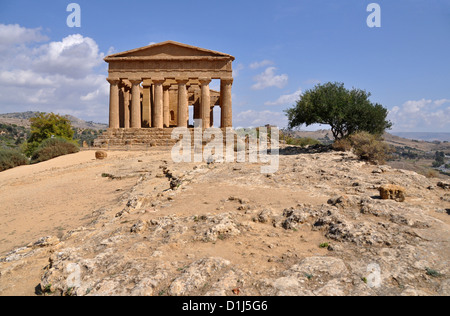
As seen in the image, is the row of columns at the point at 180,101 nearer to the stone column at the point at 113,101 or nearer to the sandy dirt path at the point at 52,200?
the stone column at the point at 113,101

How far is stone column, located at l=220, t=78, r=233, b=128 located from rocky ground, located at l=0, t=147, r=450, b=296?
19844 mm

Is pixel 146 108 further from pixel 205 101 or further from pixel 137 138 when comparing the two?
pixel 205 101

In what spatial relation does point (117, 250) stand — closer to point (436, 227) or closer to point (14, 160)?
point (436, 227)

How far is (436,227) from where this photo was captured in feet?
17.1

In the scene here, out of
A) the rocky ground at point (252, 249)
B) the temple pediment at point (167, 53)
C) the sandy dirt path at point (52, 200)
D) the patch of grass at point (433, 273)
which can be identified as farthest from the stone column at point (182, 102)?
the patch of grass at point (433, 273)

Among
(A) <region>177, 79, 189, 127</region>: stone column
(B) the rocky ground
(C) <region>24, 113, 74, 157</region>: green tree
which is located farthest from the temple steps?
(B) the rocky ground

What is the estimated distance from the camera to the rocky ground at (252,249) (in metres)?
3.68

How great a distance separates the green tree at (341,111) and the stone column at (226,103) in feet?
23.7

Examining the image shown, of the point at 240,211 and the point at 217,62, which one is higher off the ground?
the point at 217,62

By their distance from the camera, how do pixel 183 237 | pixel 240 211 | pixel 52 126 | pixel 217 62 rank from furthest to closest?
pixel 52 126
pixel 217 62
pixel 240 211
pixel 183 237

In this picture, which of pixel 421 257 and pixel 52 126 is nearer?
pixel 421 257

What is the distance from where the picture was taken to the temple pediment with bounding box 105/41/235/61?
27.1 meters

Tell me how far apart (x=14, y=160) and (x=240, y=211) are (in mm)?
24370

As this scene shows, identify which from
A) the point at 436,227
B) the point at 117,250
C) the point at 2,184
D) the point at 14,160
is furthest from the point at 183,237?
the point at 14,160
